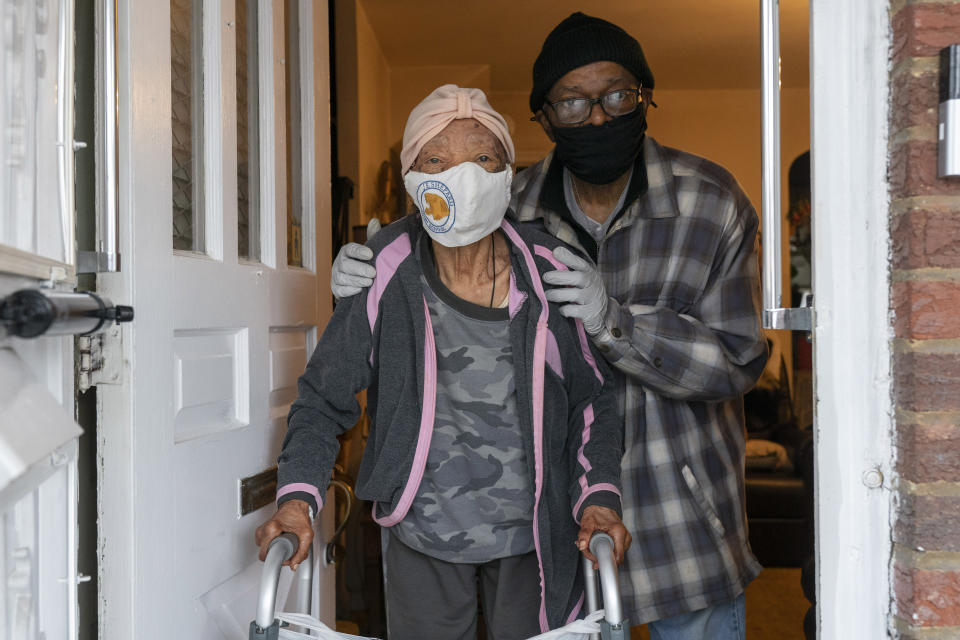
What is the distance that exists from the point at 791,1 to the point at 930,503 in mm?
4489

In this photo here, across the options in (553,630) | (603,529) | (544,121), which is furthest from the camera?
(544,121)

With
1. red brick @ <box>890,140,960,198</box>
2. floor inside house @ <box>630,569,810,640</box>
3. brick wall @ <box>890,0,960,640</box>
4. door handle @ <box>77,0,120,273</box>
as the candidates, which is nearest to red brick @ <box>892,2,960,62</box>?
brick wall @ <box>890,0,960,640</box>

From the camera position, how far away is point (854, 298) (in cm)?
113

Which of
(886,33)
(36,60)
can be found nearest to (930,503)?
(886,33)

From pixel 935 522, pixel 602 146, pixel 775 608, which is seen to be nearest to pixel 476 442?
pixel 602 146

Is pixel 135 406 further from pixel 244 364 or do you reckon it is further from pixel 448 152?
pixel 448 152

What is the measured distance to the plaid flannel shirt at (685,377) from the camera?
1.73 m

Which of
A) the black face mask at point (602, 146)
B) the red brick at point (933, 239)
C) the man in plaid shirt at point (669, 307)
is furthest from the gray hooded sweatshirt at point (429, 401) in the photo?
the red brick at point (933, 239)

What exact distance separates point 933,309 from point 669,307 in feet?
2.46

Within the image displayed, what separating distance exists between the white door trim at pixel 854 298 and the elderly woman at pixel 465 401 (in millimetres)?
466

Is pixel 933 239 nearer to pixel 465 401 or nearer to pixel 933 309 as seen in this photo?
pixel 933 309

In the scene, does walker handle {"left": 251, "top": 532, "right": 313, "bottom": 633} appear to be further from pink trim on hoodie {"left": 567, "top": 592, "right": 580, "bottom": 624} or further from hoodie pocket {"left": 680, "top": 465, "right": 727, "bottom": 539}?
hoodie pocket {"left": 680, "top": 465, "right": 727, "bottom": 539}

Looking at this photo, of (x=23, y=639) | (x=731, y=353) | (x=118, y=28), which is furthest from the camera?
(x=731, y=353)

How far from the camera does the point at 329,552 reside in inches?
80.1
